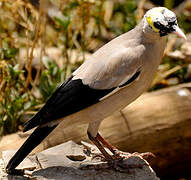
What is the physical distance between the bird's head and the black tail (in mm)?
1017

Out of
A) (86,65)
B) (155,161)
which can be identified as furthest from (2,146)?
(155,161)

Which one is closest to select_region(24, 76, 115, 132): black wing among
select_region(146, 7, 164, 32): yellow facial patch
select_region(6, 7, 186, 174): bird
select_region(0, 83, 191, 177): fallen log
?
select_region(6, 7, 186, 174): bird

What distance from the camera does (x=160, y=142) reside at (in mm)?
4070

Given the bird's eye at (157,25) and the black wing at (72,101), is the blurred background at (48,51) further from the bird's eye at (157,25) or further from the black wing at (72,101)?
the bird's eye at (157,25)

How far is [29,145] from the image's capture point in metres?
3.04

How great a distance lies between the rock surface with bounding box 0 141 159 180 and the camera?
3.10m

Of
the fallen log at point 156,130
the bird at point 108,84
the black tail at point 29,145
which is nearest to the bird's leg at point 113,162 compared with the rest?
the bird at point 108,84

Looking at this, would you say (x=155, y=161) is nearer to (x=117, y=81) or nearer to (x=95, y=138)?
(x=95, y=138)

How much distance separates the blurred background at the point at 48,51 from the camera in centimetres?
414

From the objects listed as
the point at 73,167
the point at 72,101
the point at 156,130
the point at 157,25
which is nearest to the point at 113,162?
the point at 73,167

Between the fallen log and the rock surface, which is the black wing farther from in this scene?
the fallen log

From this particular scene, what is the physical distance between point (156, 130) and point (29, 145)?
1.46 metres

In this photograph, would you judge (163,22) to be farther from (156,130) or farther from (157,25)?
(156,130)

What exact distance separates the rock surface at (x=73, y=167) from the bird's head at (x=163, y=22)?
3.50ft
